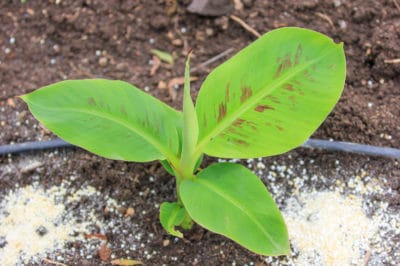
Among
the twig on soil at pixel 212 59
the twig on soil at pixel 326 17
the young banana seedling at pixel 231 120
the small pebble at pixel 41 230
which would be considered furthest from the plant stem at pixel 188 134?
the twig on soil at pixel 326 17

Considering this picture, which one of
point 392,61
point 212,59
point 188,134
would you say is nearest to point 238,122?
point 188,134

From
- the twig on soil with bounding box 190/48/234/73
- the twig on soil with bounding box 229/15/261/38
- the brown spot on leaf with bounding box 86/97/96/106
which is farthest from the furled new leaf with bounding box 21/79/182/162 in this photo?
the twig on soil with bounding box 229/15/261/38

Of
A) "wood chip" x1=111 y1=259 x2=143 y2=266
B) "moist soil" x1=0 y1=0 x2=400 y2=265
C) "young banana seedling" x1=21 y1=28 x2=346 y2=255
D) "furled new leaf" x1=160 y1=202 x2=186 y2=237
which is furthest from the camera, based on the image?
"moist soil" x1=0 y1=0 x2=400 y2=265

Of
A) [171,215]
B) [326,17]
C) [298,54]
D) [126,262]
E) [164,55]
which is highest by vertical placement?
[298,54]

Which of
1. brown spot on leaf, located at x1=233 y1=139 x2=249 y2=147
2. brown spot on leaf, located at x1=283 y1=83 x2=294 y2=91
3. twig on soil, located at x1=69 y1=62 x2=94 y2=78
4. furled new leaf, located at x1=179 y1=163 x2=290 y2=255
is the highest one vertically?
brown spot on leaf, located at x1=283 y1=83 x2=294 y2=91

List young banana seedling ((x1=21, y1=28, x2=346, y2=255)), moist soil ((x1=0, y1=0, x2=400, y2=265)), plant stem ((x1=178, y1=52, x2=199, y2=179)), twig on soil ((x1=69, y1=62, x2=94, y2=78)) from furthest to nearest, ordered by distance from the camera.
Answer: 1. twig on soil ((x1=69, y1=62, x2=94, y2=78))
2. moist soil ((x1=0, y1=0, x2=400, y2=265))
3. young banana seedling ((x1=21, y1=28, x2=346, y2=255))
4. plant stem ((x1=178, y1=52, x2=199, y2=179))

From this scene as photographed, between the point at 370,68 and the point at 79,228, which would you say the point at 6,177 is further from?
the point at 370,68

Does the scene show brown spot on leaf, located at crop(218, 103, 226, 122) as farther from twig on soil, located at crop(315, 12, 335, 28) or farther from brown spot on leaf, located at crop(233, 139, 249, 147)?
twig on soil, located at crop(315, 12, 335, 28)

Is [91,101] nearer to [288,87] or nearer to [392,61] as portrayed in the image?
[288,87]
